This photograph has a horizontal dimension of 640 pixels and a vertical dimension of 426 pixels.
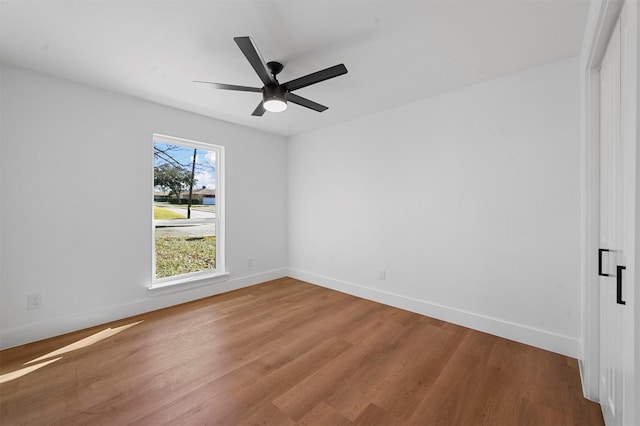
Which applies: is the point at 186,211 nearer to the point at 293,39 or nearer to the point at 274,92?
the point at 274,92

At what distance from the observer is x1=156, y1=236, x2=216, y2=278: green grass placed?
3.38m

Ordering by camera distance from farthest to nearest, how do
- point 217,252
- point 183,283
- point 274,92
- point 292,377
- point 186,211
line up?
point 217,252, point 186,211, point 183,283, point 274,92, point 292,377

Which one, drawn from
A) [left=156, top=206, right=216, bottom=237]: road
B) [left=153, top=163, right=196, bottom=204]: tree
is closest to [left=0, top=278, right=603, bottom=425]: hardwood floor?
[left=156, top=206, right=216, bottom=237]: road

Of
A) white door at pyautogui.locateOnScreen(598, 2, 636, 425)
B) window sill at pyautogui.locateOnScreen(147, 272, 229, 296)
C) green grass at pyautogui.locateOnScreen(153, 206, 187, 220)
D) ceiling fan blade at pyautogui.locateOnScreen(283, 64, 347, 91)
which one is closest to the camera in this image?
white door at pyautogui.locateOnScreen(598, 2, 636, 425)

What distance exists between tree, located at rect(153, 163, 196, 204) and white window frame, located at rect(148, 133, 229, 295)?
0.60 feet

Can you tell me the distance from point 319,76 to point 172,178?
258cm

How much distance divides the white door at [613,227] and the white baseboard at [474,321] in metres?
0.69

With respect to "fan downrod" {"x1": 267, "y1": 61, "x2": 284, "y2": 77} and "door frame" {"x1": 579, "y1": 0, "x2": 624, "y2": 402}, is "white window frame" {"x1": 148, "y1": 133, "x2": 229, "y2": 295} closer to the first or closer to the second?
"fan downrod" {"x1": 267, "y1": 61, "x2": 284, "y2": 77}

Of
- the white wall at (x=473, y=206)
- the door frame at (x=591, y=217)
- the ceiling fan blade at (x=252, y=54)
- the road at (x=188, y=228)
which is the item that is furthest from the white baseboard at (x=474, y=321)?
the ceiling fan blade at (x=252, y=54)

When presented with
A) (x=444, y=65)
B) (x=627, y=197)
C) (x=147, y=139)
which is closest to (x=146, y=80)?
(x=147, y=139)

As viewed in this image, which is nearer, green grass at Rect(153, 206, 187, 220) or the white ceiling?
the white ceiling

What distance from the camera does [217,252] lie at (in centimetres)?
394

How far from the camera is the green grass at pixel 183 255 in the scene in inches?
133

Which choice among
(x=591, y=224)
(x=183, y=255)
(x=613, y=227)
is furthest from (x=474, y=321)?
(x=183, y=255)
